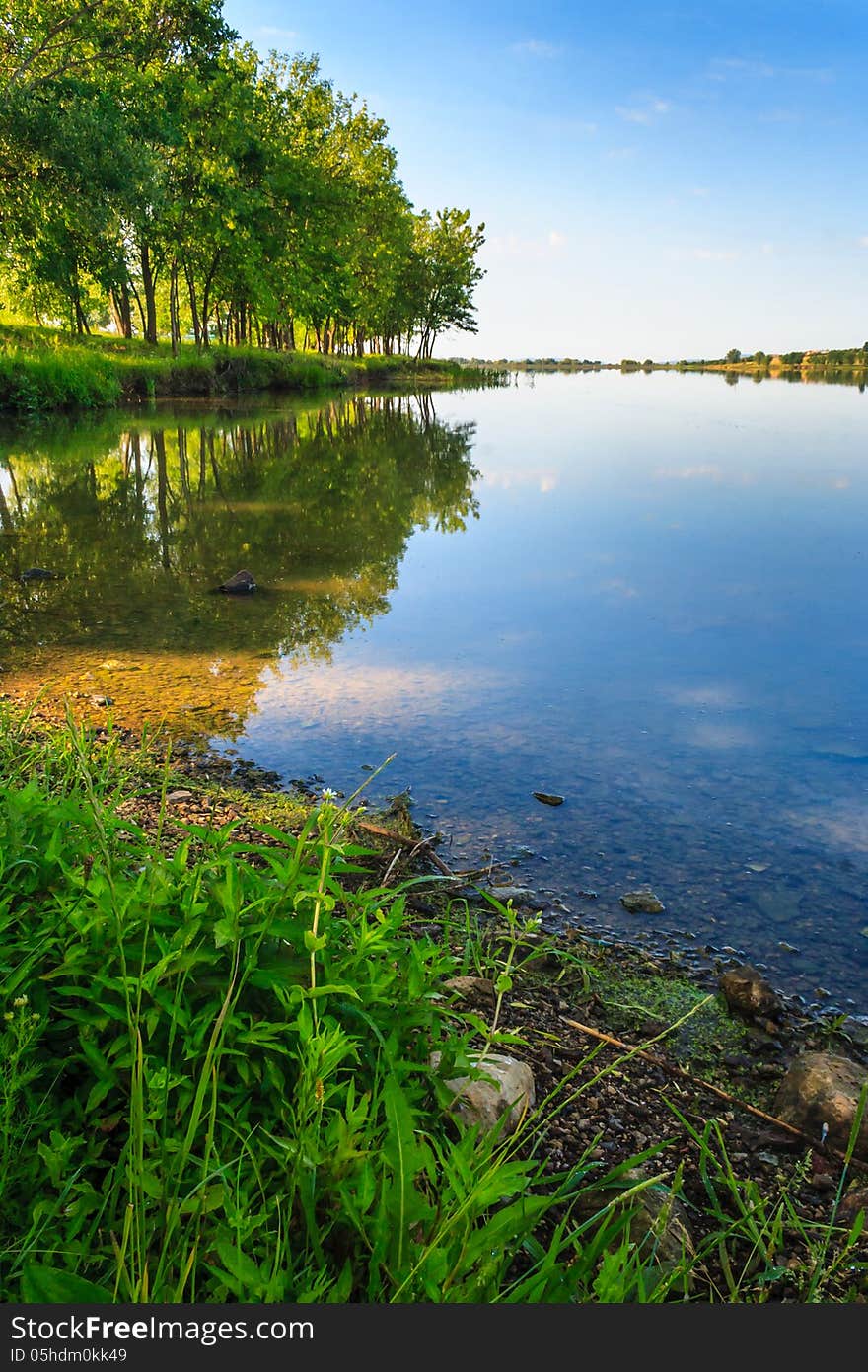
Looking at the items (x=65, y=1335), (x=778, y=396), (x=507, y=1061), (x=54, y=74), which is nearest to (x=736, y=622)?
(x=507, y=1061)

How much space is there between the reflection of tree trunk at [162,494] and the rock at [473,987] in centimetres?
855

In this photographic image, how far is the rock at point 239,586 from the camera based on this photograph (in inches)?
366

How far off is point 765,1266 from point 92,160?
3205 cm

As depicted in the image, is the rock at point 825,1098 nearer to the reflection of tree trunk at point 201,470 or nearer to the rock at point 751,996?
the rock at point 751,996

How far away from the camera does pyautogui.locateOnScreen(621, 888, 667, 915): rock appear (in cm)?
402

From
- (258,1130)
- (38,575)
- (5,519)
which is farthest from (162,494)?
(258,1130)

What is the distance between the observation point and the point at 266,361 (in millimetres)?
45812

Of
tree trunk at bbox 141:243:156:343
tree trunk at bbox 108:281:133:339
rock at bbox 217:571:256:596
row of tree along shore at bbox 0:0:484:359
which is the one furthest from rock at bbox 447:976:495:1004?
tree trunk at bbox 108:281:133:339

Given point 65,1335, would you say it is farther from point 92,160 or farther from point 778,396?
point 778,396

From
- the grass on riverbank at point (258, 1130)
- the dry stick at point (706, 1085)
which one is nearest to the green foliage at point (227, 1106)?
the grass on riverbank at point (258, 1130)

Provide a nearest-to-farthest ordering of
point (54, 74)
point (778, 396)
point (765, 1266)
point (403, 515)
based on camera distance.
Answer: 1. point (765, 1266)
2. point (403, 515)
3. point (54, 74)
4. point (778, 396)

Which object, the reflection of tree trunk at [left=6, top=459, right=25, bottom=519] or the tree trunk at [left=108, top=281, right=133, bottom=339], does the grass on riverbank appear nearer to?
the reflection of tree trunk at [left=6, top=459, right=25, bottom=519]

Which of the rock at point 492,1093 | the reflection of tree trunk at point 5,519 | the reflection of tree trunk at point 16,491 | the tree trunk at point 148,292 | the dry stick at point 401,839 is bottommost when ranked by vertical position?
the dry stick at point 401,839

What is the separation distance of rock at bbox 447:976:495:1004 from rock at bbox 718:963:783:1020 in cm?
105
